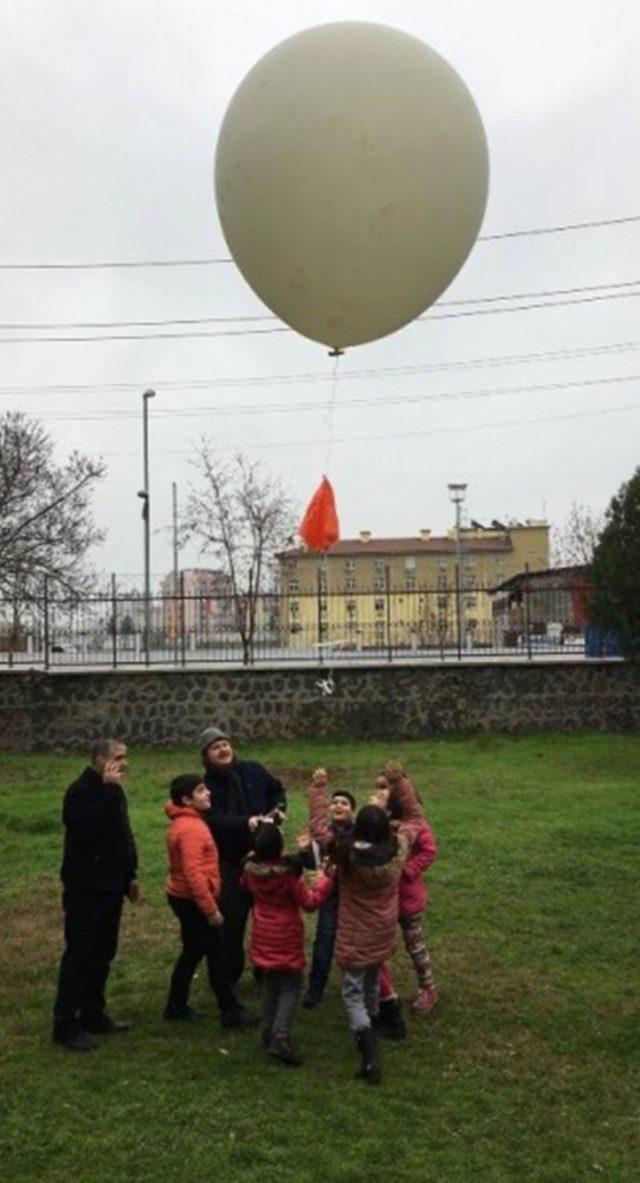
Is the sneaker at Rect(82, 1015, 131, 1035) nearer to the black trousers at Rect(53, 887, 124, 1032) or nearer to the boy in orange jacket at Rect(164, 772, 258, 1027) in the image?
the black trousers at Rect(53, 887, 124, 1032)

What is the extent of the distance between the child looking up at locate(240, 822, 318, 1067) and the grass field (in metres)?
0.16

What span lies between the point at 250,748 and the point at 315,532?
9.44 meters

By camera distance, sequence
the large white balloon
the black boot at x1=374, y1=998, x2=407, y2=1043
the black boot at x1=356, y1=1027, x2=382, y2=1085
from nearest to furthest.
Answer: the black boot at x1=356, y1=1027, x2=382, y2=1085
the large white balloon
the black boot at x1=374, y1=998, x2=407, y2=1043

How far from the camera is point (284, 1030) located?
184 inches

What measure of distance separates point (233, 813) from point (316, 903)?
2.76 feet

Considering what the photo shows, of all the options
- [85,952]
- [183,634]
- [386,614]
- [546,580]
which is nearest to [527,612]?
Result: [386,614]

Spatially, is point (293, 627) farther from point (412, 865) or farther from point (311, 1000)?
point (412, 865)

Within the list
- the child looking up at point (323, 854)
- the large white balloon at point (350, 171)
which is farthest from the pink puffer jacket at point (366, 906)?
the large white balloon at point (350, 171)

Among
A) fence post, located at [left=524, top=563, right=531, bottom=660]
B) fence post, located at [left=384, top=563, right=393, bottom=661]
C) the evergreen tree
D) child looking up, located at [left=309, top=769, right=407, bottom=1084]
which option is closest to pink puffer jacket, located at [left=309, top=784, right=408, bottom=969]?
child looking up, located at [left=309, top=769, right=407, bottom=1084]

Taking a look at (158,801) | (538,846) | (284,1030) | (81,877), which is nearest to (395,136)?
(81,877)

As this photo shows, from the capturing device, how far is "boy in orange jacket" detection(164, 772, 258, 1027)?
493 cm

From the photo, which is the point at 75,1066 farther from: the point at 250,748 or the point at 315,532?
the point at 250,748

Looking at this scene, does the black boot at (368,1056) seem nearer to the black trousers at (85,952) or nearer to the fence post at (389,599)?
the black trousers at (85,952)

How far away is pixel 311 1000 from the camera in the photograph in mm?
5395
